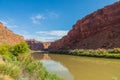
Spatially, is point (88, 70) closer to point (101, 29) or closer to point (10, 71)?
point (10, 71)

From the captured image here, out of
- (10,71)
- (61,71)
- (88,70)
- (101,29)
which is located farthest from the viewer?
(101,29)

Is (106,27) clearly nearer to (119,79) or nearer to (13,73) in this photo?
(119,79)

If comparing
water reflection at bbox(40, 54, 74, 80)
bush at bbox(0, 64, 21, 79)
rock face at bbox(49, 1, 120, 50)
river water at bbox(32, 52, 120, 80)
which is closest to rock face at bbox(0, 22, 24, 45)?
rock face at bbox(49, 1, 120, 50)

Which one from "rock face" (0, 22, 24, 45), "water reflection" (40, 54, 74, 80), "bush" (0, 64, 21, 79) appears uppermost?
"rock face" (0, 22, 24, 45)

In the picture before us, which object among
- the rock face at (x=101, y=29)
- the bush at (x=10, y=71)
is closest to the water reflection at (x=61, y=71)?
the bush at (x=10, y=71)

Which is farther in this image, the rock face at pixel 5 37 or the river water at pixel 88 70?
the rock face at pixel 5 37

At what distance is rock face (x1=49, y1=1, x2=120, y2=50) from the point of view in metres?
65.1

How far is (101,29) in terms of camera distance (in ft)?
249

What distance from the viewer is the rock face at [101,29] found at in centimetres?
6512

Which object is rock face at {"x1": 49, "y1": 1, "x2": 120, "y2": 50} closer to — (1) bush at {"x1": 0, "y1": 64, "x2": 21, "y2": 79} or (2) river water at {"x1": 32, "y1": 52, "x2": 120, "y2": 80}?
(2) river water at {"x1": 32, "y1": 52, "x2": 120, "y2": 80}

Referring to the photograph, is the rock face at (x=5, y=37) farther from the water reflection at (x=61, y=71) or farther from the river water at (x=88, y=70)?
the river water at (x=88, y=70)

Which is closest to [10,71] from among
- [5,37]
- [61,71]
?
[61,71]

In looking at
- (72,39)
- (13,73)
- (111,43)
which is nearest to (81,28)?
(72,39)

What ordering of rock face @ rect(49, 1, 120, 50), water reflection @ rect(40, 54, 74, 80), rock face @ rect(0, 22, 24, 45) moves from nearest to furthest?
water reflection @ rect(40, 54, 74, 80) < rock face @ rect(49, 1, 120, 50) < rock face @ rect(0, 22, 24, 45)
